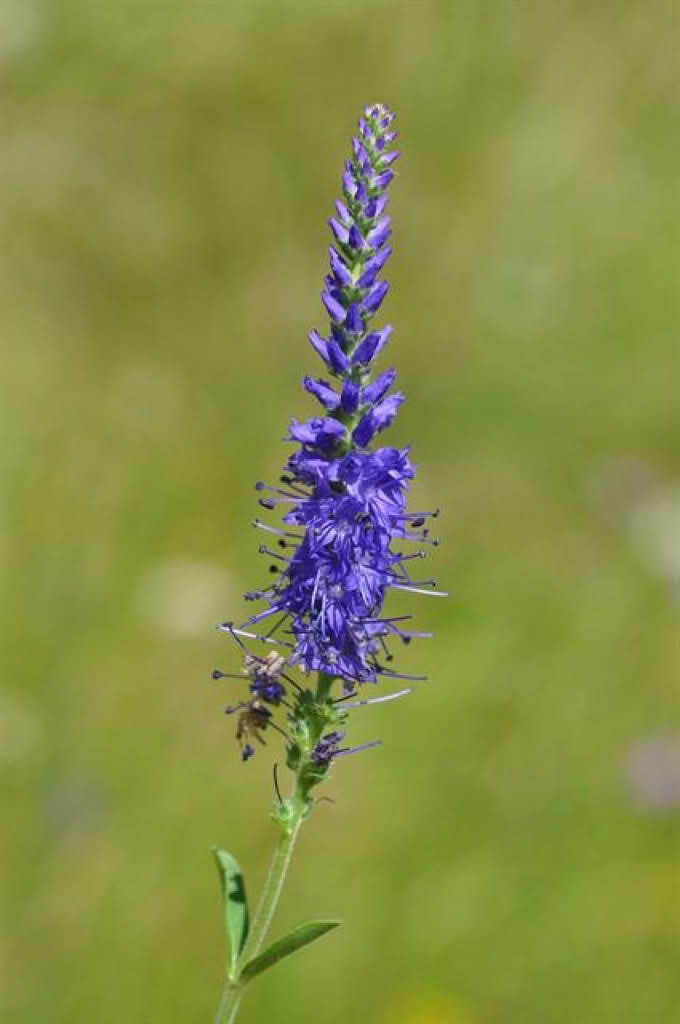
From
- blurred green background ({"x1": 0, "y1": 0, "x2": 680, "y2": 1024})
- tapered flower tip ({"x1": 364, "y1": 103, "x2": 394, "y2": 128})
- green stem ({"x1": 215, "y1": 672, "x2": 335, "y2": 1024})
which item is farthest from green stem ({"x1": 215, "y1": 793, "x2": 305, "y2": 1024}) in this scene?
blurred green background ({"x1": 0, "y1": 0, "x2": 680, "y2": 1024})

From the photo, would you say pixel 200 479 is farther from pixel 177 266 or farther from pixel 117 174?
pixel 117 174

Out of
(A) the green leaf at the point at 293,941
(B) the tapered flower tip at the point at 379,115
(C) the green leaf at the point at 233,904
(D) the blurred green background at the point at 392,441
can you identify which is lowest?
(A) the green leaf at the point at 293,941

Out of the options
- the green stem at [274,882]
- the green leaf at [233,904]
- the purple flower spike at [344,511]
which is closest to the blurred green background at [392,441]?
the green leaf at [233,904]

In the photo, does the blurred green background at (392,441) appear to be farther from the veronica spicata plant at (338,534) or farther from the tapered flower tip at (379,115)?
the tapered flower tip at (379,115)

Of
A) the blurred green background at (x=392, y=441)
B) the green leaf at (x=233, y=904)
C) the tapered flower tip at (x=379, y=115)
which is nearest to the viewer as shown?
the tapered flower tip at (x=379, y=115)

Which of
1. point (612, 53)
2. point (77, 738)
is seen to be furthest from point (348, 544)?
point (612, 53)

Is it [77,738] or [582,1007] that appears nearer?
[582,1007]
